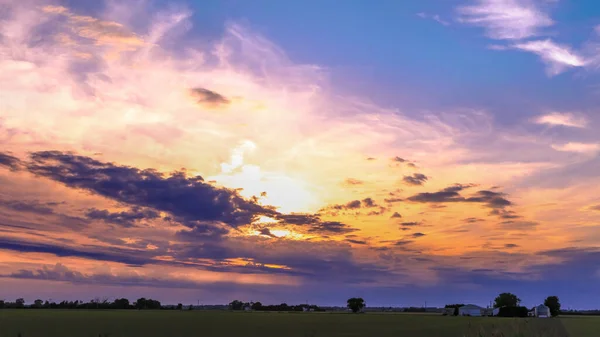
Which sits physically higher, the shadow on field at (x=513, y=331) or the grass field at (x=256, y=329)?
the shadow on field at (x=513, y=331)

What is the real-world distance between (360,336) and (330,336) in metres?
4.03

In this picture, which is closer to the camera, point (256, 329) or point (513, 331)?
point (513, 331)

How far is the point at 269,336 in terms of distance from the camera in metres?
65.5

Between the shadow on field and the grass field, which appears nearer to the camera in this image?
the shadow on field

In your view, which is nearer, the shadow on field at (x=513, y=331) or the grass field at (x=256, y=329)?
the shadow on field at (x=513, y=331)

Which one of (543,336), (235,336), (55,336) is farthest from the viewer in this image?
(235,336)

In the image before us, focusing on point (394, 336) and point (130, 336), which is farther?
point (394, 336)

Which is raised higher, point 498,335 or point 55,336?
point 498,335

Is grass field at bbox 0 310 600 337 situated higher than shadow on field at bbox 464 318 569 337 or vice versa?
shadow on field at bbox 464 318 569 337

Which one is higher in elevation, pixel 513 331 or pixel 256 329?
pixel 513 331

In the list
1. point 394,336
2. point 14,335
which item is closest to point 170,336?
point 14,335

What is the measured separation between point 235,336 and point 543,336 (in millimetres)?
46145

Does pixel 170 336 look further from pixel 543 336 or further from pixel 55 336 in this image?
pixel 543 336

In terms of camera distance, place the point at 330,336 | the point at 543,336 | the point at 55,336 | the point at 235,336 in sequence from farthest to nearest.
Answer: the point at 330,336 → the point at 235,336 → the point at 55,336 → the point at 543,336
